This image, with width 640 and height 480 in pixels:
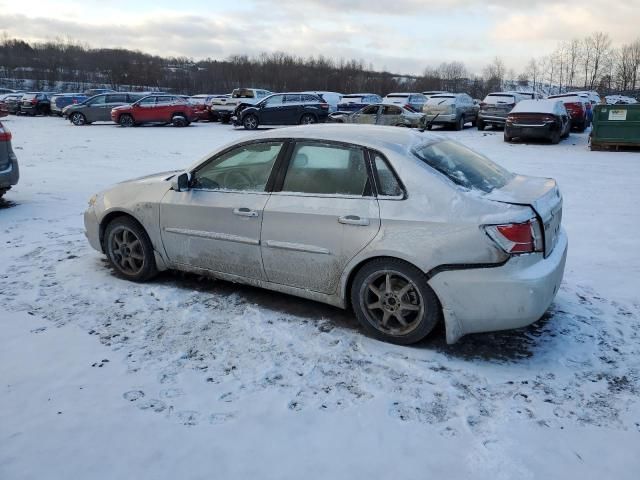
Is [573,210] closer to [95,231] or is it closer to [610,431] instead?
[610,431]

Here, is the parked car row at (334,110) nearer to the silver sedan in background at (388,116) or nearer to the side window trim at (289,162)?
the silver sedan in background at (388,116)

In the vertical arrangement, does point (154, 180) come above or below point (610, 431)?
above

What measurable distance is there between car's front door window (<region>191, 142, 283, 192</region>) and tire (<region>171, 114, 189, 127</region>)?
20.9 meters

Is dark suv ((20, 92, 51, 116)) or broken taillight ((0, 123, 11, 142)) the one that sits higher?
dark suv ((20, 92, 51, 116))

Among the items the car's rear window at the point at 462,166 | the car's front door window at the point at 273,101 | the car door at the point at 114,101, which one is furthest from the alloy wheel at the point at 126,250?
the car door at the point at 114,101

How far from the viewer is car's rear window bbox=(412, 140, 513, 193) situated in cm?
361

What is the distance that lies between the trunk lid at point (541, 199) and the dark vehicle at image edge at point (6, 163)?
Result: 22.5ft

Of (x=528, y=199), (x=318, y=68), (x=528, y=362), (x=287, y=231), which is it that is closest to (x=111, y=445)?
(x=287, y=231)

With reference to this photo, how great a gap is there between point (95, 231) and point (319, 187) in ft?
8.08

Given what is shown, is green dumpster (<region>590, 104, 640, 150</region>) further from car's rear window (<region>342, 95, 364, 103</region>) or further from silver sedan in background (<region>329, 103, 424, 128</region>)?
car's rear window (<region>342, 95, 364, 103</region>)

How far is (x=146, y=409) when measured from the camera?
285cm

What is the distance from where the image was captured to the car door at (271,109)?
861 inches

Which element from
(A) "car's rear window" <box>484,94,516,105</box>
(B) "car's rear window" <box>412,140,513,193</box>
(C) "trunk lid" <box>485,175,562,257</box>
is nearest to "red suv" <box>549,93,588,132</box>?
(A) "car's rear window" <box>484,94,516,105</box>

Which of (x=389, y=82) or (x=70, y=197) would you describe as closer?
(x=70, y=197)
